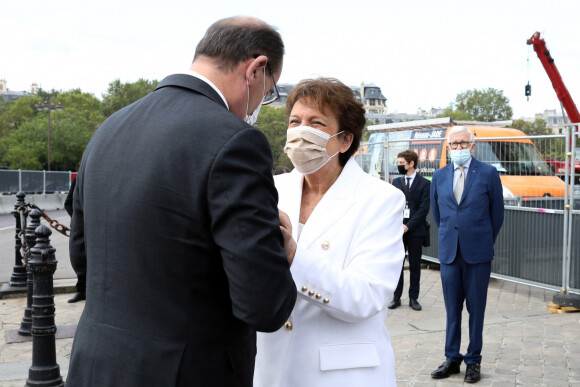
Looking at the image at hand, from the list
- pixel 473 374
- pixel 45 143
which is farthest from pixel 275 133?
pixel 473 374

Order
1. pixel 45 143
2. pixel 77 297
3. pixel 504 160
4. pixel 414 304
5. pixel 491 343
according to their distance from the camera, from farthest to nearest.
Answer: pixel 45 143 < pixel 504 160 < pixel 77 297 < pixel 414 304 < pixel 491 343

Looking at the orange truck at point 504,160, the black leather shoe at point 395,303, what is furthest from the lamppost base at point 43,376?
the orange truck at point 504,160

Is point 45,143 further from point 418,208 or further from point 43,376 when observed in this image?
point 43,376

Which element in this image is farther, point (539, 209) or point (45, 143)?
point (45, 143)

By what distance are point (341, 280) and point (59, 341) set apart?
5.15 m

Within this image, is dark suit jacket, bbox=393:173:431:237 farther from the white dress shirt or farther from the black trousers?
the white dress shirt

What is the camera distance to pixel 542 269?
27.7ft

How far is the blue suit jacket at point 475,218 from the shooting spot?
207 inches

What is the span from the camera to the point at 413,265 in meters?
8.38

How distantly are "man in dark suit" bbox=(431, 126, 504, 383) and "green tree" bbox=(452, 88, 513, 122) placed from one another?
216 feet

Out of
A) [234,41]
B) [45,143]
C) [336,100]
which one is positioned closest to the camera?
[234,41]

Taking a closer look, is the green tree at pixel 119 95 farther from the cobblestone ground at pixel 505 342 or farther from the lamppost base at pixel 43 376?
the lamppost base at pixel 43 376

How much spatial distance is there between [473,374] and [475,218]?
135 cm

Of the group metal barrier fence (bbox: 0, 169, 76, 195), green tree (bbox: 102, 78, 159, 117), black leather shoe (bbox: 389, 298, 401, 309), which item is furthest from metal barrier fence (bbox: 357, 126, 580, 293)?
green tree (bbox: 102, 78, 159, 117)
